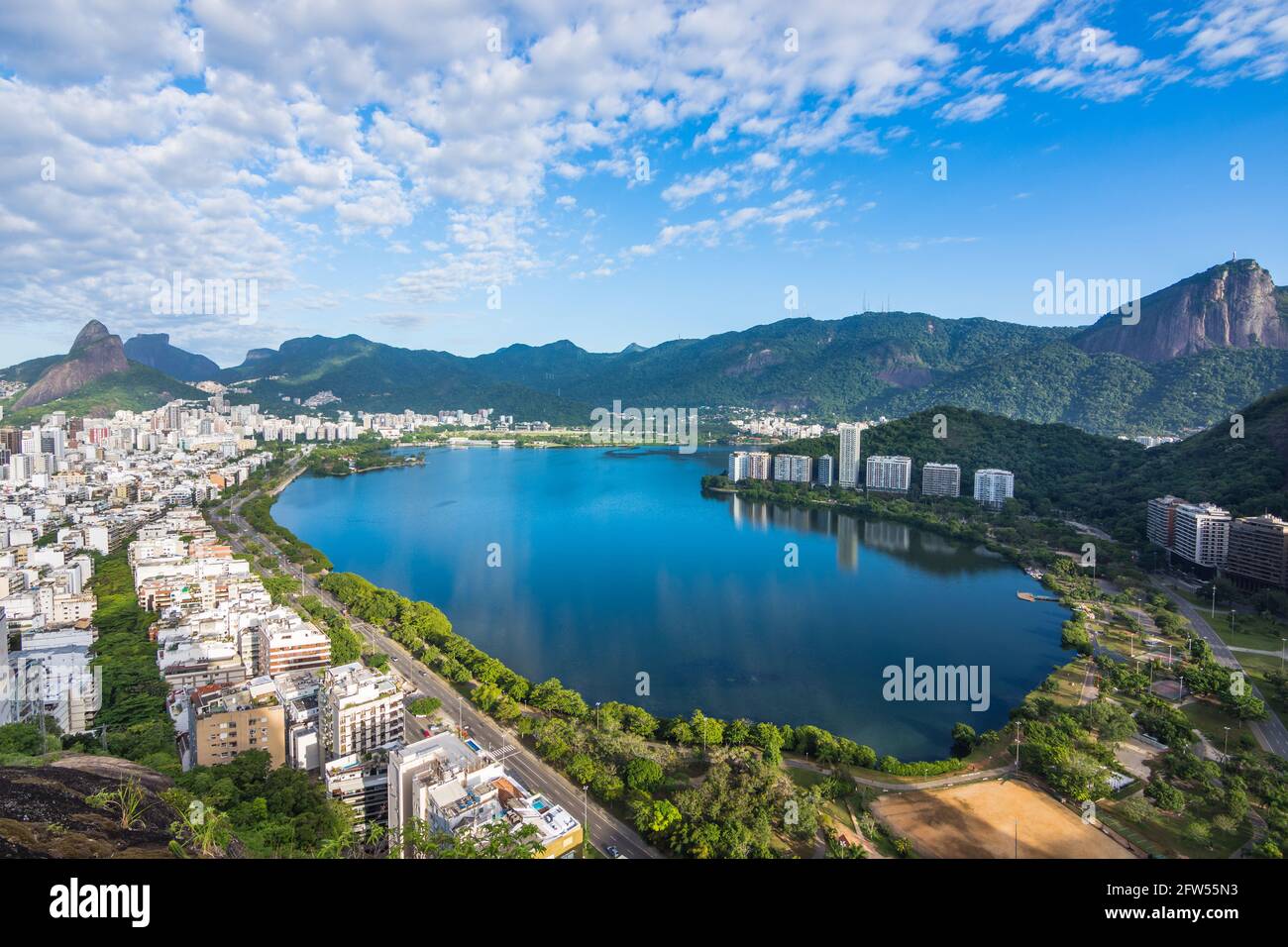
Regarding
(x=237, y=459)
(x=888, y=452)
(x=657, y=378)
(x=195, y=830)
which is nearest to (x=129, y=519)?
(x=237, y=459)

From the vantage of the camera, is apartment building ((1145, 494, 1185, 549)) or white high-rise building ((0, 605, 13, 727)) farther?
apartment building ((1145, 494, 1185, 549))

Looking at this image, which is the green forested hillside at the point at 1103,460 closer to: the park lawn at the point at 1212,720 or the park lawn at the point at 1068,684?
the park lawn at the point at 1068,684

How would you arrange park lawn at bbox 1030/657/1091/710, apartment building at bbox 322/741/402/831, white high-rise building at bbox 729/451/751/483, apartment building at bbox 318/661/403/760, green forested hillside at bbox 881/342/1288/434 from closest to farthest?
apartment building at bbox 322/741/402/831, apartment building at bbox 318/661/403/760, park lawn at bbox 1030/657/1091/710, white high-rise building at bbox 729/451/751/483, green forested hillside at bbox 881/342/1288/434

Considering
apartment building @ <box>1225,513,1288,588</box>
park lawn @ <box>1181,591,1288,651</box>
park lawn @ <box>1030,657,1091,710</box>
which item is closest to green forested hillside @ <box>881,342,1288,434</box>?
apartment building @ <box>1225,513,1288,588</box>

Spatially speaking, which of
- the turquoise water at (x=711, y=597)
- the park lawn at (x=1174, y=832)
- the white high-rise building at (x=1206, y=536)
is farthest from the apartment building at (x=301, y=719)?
the white high-rise building at (x=1206, y=536)

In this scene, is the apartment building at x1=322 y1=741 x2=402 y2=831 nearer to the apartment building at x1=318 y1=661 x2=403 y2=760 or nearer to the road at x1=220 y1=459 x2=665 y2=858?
the apartment building at x1=318 y1=661 x2=403 y2=760
